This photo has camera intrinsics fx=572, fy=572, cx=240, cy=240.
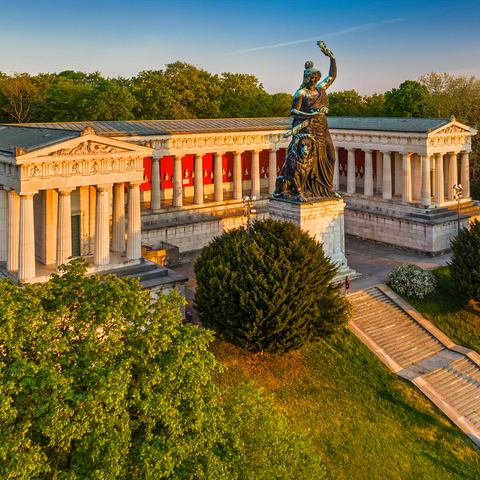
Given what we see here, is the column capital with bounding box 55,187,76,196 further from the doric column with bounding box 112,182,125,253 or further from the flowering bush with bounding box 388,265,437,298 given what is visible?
the flowering bush with bounding box 388,265,437,298

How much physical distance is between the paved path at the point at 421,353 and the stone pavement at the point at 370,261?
201cm

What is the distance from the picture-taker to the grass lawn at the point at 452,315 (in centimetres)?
3756

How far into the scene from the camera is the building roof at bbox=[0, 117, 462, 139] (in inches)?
1913

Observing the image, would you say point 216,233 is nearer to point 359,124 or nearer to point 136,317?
point 359,124

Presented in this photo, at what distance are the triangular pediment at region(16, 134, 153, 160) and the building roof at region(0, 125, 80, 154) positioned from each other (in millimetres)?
342

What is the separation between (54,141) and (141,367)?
55.1 ft

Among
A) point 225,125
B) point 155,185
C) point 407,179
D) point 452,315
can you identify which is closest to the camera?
point 452,315

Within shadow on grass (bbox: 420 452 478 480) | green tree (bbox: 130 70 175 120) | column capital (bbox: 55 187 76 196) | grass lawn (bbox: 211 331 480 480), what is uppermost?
green tree (bbox: 130 70 175 120)

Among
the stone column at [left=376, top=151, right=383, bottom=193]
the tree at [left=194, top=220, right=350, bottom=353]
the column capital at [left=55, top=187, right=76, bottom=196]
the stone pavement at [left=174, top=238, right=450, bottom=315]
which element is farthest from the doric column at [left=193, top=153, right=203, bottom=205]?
the column capital at [left=55, top=187, right=76, bottom=196]

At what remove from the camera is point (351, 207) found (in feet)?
188

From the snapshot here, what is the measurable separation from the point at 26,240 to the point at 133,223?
6554 mm

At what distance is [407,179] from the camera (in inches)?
2093

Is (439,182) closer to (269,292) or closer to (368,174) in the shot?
(368,174)

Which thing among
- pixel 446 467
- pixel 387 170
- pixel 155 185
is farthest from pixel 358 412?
pixel 387 170
